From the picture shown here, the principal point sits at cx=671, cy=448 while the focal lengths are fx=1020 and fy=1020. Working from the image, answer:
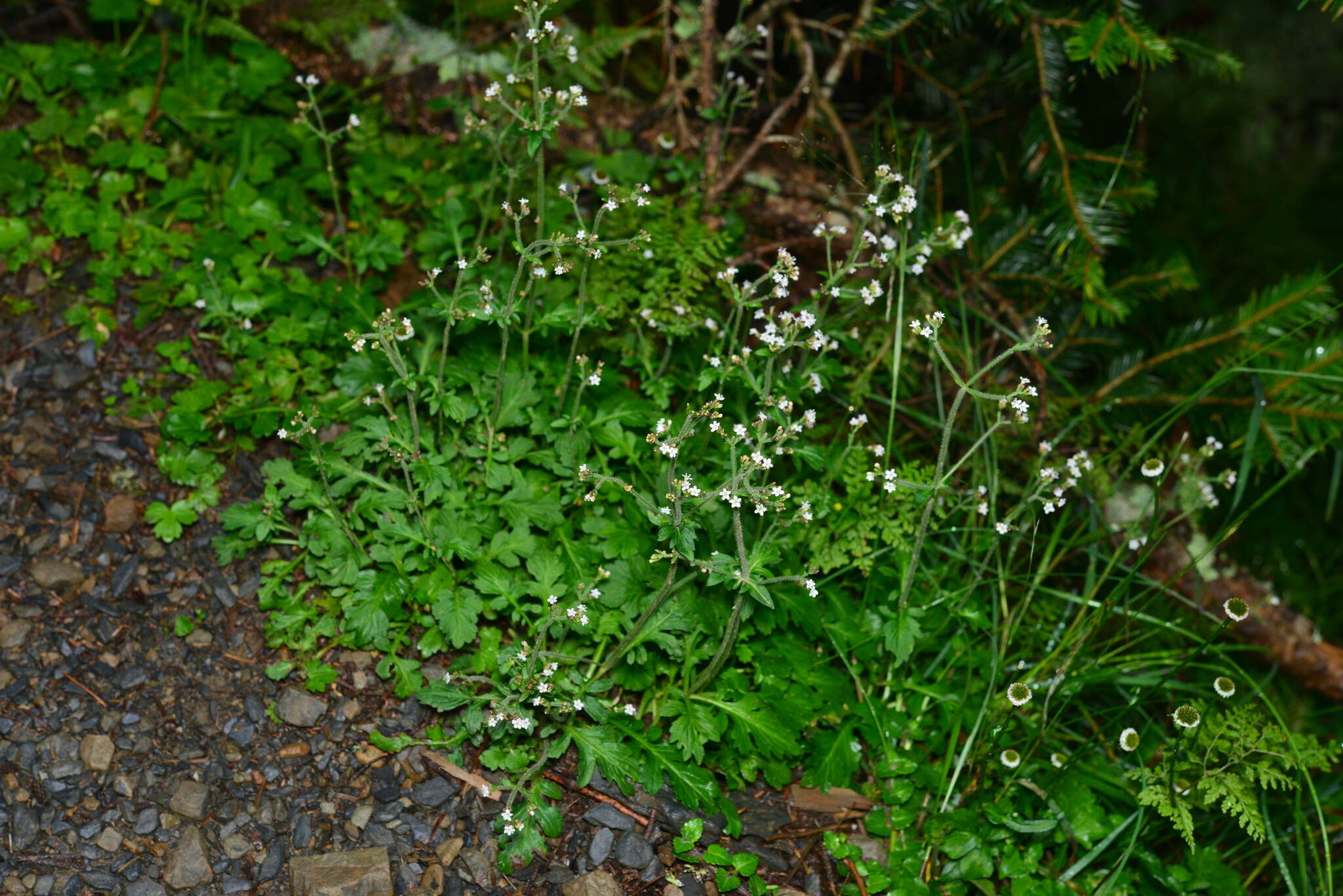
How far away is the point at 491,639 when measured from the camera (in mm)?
3111

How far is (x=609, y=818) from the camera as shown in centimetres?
294

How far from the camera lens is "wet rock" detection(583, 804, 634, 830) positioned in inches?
115

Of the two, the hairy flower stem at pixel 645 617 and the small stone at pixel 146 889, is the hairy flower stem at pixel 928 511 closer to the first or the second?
the hairy flower stem at pixel 645 617

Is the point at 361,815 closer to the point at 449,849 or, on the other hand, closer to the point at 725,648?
the point at 449,849

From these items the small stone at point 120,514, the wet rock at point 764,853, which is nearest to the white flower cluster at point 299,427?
the small stone at point 120,514

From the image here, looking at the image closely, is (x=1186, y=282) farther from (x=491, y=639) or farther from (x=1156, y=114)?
(x=491, y=639)

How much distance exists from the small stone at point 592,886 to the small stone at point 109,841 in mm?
1209

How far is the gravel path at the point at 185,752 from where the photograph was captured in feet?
9.06

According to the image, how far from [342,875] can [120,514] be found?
146 cm

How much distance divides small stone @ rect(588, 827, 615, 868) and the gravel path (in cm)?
1

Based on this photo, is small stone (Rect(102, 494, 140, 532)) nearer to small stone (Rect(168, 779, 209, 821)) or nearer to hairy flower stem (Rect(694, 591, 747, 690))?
small stone (Rect(168, 779, 209, 821))

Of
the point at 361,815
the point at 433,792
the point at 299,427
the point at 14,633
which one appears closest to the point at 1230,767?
the point at 433,792

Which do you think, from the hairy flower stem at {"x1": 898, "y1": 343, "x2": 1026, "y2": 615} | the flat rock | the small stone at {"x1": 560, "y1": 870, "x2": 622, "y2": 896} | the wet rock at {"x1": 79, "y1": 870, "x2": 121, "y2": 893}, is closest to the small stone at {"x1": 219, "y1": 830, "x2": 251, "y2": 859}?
the flat rock

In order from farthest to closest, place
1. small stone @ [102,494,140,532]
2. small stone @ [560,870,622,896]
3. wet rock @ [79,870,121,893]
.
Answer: small stone @ [102,494,140,532]
small stone @ [560,870,622,896]
wet rock @ [79,870,121,893]
